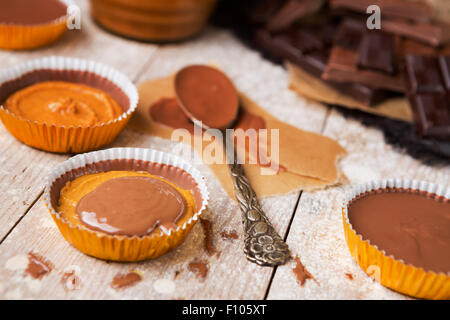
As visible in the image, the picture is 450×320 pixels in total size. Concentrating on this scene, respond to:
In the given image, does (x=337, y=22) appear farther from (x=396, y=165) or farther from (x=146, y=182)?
(x=146, y=182)

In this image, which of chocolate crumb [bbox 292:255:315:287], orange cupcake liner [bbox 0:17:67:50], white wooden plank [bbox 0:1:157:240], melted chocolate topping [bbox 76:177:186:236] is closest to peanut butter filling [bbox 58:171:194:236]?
melted chocolate topping [bbox 76:177:186:236]

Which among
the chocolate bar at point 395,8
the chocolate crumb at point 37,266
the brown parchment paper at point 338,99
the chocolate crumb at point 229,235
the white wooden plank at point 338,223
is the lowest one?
the chocolate crumb at point 37,266

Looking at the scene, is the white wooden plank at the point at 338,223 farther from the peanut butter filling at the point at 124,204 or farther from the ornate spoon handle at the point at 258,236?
the peanut butter filling at the point at 124,204

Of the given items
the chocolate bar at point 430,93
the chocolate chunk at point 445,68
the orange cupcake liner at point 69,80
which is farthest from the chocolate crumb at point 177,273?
the chocolate chunk at point 445,68

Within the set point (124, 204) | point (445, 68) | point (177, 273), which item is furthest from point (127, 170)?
point (445, 68)

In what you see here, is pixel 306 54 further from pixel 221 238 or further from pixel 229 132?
pixel 221 238

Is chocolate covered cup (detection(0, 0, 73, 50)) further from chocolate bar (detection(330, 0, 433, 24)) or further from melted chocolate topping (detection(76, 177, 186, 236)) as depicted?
chocolate bar (detection(330, 0, 433, 24))
